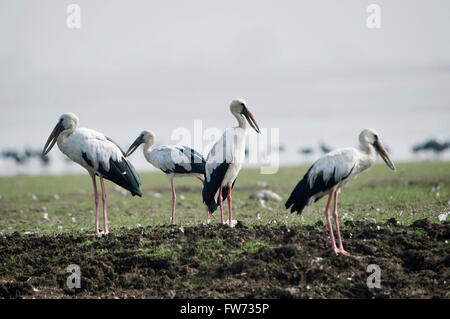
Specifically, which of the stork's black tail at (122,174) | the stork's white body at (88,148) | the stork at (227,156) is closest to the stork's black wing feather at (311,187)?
the stork at (227,156)

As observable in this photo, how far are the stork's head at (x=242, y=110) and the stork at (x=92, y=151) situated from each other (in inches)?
98.6

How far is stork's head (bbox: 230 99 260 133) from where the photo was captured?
10.4 meters

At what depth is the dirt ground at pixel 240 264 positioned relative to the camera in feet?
24.8

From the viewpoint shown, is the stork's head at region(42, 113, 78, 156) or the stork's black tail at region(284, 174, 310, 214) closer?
the stork's black tail at region(284, 174, 310, 214)

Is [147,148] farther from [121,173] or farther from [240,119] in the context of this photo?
[240,119]

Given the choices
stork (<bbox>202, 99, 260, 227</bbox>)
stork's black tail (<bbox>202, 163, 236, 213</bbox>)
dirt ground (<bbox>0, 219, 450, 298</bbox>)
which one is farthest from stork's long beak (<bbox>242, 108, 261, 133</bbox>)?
dirt ground (<bbox>0, 219, 450, 298</bbox>)

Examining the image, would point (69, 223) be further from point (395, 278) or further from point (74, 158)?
point (395, 278)

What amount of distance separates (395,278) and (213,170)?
3.95 metres

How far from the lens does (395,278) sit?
25.1 feet

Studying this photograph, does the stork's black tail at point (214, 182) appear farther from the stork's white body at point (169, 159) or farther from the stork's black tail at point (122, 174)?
the stork's white body at point (169, 159)

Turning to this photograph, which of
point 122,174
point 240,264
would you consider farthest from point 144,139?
point 240,264

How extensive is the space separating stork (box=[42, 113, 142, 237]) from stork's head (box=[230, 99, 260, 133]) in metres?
2.51

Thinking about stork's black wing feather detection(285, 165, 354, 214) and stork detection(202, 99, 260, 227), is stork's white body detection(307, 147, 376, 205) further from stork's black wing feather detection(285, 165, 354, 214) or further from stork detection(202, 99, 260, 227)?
stork detection(202, 99, 260, 227)
